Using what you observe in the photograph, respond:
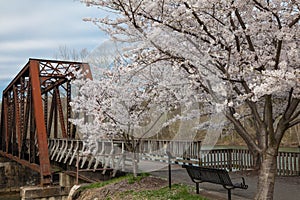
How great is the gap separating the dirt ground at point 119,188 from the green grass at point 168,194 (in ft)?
1.18

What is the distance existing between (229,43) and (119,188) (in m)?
5.48

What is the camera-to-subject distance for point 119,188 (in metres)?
10.7

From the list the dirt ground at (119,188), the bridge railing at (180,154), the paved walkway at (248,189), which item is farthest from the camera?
the bridge railing at (180,154)

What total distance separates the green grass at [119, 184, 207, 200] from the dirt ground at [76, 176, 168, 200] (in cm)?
36

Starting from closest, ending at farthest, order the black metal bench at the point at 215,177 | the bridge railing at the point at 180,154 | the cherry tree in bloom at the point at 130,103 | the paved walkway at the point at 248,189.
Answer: the black metal bench at the point at 215,177, the paved walkway at the point at 248,189, the cherry tree in bloom at the point at 130,103, the bridge railing at the point at 180,154

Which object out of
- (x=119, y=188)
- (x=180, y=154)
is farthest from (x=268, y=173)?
(x=180, y=154)

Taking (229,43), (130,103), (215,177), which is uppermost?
(229,43)

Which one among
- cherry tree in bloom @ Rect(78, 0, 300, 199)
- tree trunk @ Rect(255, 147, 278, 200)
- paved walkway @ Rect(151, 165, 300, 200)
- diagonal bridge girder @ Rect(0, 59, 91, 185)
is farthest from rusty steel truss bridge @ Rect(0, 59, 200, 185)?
tree trunk @ Rect(255, 147, 278, 200)

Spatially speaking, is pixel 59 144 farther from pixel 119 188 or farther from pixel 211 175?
pixel 211 175

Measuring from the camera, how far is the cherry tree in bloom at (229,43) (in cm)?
651

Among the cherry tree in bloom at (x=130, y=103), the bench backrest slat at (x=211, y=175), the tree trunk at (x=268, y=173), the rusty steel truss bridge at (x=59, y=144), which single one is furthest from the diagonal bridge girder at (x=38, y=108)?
the tree trunk at (x=268, y=173)

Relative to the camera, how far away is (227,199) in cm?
850

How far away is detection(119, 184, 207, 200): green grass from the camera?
9018 millimetres

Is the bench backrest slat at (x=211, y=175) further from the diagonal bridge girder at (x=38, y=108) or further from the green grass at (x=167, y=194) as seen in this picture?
the diagonal bridge girder at (x=38, y=108)
